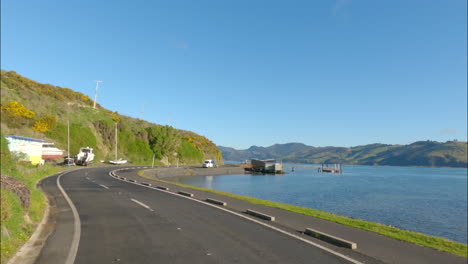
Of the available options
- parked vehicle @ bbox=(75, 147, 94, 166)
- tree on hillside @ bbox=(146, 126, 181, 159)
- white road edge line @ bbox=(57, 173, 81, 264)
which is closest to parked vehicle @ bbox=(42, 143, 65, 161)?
parked vehicle @ bbox=(75, 147, 94, 166)

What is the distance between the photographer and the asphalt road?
6.75 m

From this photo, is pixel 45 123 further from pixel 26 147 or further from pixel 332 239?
pixel 332 239

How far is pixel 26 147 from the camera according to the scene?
36.3m

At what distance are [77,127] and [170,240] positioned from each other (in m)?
69.0

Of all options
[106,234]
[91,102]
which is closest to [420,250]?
[106,234]

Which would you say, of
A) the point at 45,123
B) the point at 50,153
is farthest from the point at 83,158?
the point at 45,123

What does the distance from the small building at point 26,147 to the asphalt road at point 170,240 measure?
89.4ft

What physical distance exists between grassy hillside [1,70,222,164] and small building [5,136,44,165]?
57.6 feet

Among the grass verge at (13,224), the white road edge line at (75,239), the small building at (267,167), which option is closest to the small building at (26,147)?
the white road edge line at (75,239)

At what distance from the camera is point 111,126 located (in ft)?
251

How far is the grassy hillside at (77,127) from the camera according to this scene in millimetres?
56122

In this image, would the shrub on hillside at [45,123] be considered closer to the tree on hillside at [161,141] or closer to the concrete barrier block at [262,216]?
the tree on hillside at [161,141]

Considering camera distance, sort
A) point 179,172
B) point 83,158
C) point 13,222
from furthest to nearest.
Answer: point 179,172
point 83,158
point 13,222

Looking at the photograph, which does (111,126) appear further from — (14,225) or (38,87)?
(14,225)
